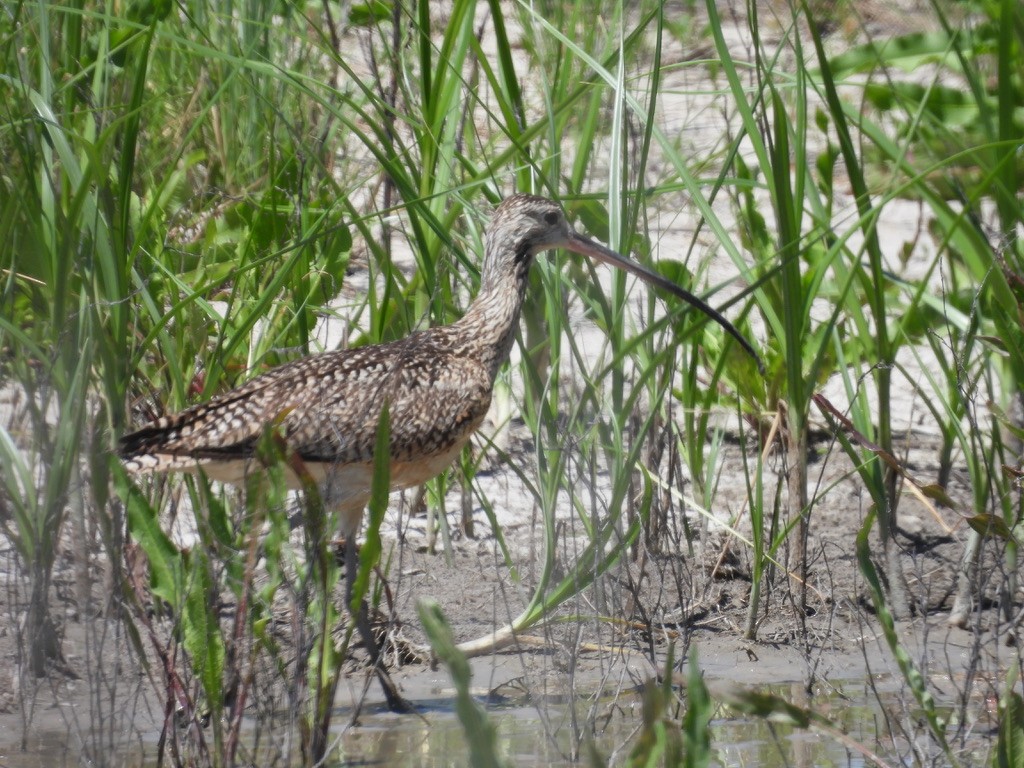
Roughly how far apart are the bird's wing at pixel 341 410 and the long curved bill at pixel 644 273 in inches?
23.3

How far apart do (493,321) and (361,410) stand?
779 mm

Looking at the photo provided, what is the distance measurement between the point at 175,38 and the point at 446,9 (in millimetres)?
5320

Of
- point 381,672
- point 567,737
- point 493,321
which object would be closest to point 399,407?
point 493,321

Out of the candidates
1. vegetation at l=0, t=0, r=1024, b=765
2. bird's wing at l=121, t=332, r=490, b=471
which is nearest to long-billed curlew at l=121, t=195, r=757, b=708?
bird's wing at l=121, t=332, r=490, b=471

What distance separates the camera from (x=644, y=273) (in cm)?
446

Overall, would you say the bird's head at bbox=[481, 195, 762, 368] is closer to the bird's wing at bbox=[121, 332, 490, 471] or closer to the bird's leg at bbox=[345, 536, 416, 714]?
the bird's wing at bbox=[121, 332, 490, 471]

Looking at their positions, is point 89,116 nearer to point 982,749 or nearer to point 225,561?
point 225,561

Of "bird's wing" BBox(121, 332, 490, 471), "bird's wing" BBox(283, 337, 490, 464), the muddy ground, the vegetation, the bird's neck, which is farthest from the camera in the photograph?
the bird's neck

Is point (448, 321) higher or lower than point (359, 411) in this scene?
higher

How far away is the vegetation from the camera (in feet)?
11.1

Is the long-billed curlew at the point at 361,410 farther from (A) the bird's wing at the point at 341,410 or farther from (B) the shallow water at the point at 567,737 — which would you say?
(B) the shallow water at the point at 567,737

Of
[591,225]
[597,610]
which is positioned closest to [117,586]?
[597,610]

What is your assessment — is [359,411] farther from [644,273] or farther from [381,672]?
→ [644,273]

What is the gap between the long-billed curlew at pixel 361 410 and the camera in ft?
13.7
